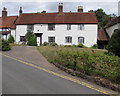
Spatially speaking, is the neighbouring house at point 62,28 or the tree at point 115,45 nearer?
the tree at point 115,45

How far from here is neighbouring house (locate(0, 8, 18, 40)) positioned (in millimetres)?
41969

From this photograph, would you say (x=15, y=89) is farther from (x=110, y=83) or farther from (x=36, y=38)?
(x=36, y=38)

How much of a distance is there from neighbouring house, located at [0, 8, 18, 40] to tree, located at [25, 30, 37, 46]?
21.9 ft

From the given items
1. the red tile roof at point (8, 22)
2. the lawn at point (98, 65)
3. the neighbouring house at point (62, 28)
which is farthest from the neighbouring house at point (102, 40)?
the lawn at point (98, 65)

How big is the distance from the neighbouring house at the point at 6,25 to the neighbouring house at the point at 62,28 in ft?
9.74

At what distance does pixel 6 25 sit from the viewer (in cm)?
4462

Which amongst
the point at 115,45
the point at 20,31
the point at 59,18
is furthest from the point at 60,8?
the point at 115,45

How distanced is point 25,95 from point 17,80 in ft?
7.60

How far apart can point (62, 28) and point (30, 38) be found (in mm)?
6668

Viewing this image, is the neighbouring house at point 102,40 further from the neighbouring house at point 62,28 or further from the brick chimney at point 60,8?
the brick chimney at point 60,8

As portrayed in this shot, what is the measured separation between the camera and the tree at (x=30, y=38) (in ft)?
112

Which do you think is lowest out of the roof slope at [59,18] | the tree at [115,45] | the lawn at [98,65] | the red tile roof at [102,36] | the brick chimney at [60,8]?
the lawn at [98,65]

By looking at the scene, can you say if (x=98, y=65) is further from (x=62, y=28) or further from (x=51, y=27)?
(x=51, y=27)

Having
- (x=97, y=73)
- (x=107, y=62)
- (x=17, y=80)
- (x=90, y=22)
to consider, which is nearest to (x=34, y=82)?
(x=17, y=80)
